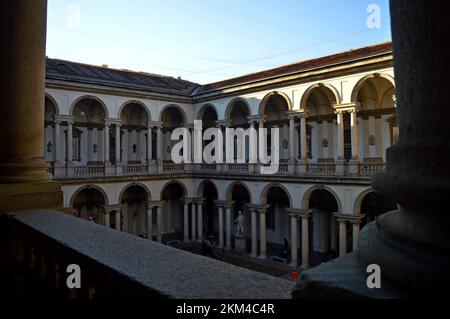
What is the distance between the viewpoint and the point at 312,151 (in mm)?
24625

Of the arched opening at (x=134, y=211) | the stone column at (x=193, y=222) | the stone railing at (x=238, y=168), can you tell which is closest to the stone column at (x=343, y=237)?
the stone railing at (x=238, y=168)

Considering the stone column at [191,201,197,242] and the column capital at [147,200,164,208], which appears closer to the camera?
the column capital at [147,200,164,208]

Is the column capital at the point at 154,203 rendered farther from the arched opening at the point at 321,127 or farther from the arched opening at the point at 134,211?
the arched opening at the point at 321,127

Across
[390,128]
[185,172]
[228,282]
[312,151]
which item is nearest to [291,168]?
[312,151]

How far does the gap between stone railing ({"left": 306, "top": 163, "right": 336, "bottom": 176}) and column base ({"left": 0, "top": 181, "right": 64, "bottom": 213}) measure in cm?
1713

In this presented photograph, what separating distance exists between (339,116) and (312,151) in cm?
556

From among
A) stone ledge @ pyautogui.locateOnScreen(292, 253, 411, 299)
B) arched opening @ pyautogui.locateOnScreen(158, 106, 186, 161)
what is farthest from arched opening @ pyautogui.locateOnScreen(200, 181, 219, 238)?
stone ledge @ pyautogui.locateOnScreen(292, 253, 411, 299)

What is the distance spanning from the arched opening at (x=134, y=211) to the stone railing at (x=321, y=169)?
13266mm

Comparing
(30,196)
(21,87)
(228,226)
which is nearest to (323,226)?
(228,226)

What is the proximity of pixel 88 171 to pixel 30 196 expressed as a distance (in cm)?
1948

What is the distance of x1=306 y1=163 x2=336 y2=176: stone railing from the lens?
65.0 ft

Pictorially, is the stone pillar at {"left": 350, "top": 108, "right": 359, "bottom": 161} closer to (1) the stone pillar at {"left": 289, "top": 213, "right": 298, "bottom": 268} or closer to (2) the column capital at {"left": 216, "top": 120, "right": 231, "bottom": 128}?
(1) the stone pillar at {"left": 289, "top": 213, "right": 298, "bottom": 268}
